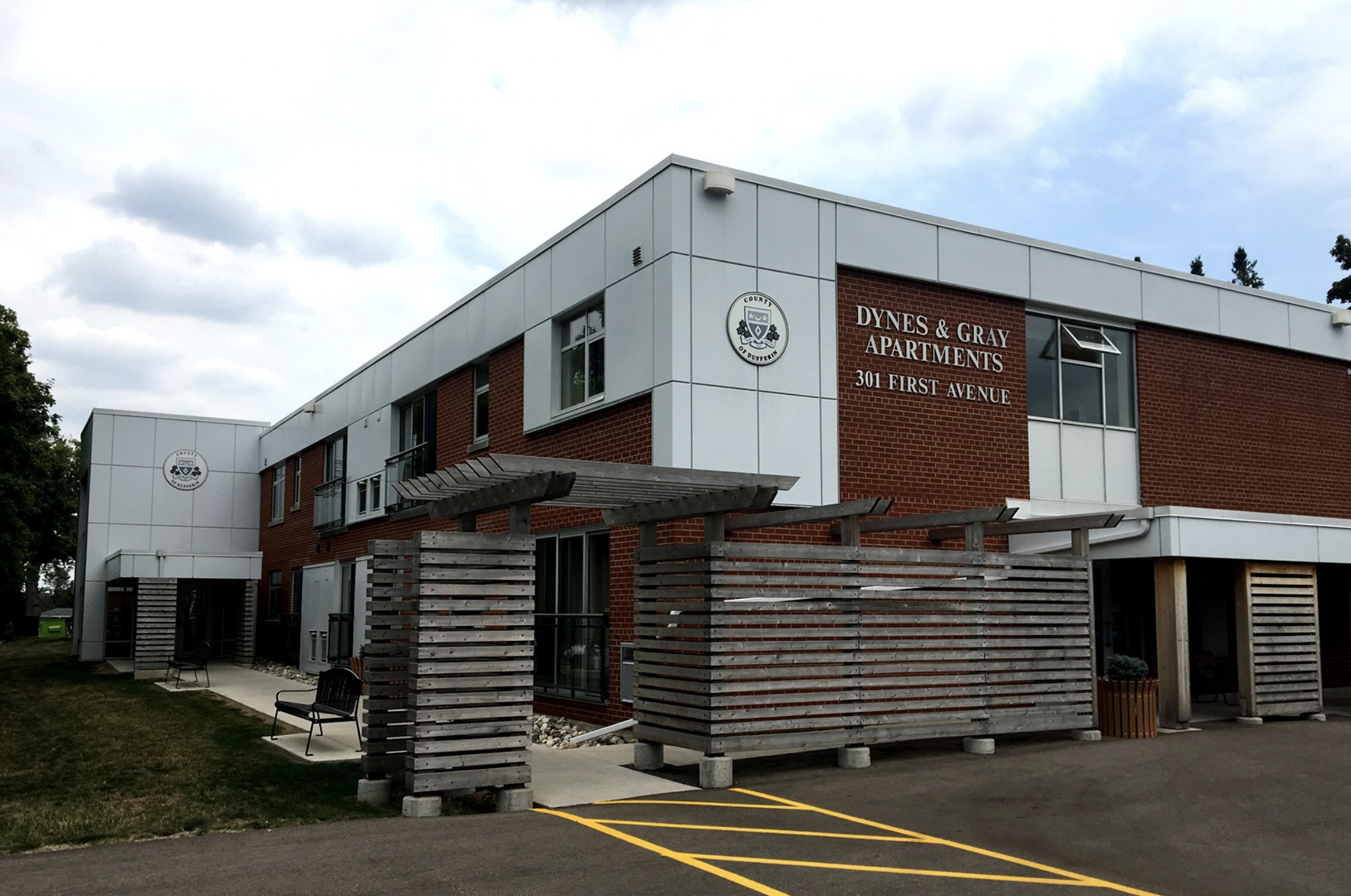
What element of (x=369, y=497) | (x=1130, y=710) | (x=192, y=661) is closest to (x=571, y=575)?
(x=1130, y=710)

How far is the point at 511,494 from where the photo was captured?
9.41 meters

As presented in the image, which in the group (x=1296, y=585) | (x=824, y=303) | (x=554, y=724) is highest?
(x=824, y=303)

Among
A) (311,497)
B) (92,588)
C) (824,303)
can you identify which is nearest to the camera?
(824,303)

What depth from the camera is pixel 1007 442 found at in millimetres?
15727

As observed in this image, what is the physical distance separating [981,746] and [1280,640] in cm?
487

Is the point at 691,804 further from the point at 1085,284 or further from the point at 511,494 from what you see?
the point at 1085,284

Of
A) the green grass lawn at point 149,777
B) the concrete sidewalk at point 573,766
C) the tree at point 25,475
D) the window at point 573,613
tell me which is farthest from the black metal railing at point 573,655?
the tree at point 25,475

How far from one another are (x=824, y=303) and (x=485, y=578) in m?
6.65

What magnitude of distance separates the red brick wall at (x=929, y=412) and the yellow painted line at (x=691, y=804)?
→ 5.59 meters

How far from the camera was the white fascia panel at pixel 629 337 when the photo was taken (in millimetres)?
13695

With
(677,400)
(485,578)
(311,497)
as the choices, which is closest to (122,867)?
(485,578)

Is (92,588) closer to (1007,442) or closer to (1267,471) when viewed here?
(1007,442)

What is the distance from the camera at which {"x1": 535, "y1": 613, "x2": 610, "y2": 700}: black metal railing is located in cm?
1461

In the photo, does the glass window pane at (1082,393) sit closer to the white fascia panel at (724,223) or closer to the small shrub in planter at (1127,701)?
the small shrub in planter at (1127,701)
